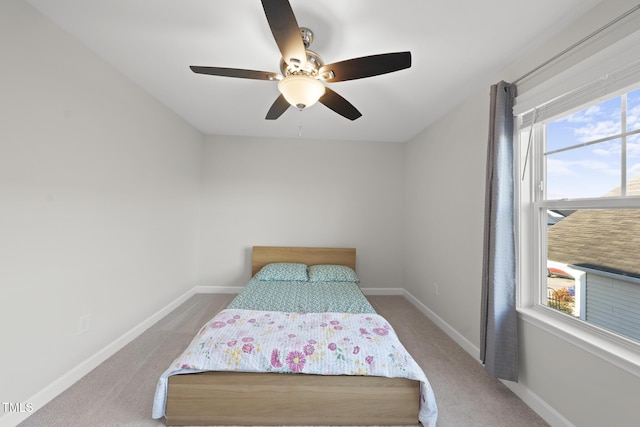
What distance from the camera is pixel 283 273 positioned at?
3.18m

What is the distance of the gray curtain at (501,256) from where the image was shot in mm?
1705

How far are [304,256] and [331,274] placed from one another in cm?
57

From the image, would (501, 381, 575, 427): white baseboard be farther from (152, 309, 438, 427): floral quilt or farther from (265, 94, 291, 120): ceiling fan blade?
(265, 94, 291, 120): ceiling fan blade

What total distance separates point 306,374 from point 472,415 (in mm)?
1071

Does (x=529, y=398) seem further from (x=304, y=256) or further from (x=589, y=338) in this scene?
Answer: (x=304, y=256)

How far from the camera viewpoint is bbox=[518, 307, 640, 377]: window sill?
1.19 metres

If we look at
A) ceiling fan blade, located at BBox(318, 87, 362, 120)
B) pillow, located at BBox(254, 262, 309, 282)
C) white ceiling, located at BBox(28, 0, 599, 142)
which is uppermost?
white ceiling, located at BBox(28, 0, 599, 142)

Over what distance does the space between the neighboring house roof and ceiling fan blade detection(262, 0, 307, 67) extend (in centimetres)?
181

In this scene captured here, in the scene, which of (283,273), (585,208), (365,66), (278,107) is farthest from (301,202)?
(585,208)

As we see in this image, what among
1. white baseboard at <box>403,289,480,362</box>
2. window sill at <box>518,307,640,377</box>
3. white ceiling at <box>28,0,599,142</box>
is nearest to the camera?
window sill at <box>518,307,640,377</box>

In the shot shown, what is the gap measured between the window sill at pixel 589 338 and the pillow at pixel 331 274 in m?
1.77

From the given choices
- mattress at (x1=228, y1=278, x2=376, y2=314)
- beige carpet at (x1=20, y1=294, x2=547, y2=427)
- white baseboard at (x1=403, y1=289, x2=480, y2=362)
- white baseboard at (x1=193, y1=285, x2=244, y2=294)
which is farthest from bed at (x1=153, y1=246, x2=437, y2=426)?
white baseboard at (x1=193, y1=285, x2=244, y2=294)

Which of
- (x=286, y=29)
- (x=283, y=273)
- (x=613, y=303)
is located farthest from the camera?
(x=283, y=273)

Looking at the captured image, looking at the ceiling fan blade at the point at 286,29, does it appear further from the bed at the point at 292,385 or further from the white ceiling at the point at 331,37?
the bed at the point at 292,385
